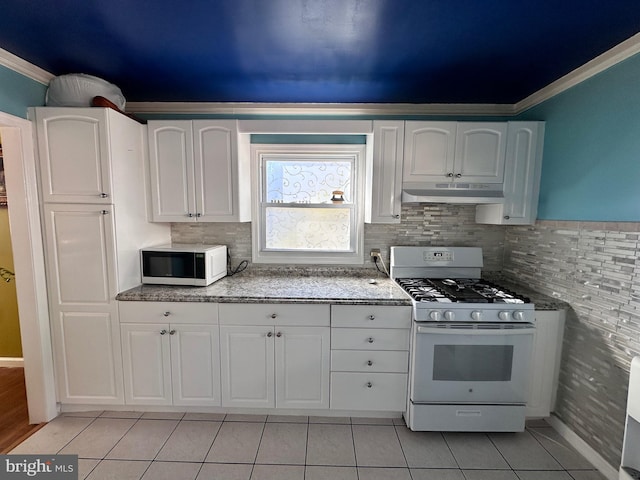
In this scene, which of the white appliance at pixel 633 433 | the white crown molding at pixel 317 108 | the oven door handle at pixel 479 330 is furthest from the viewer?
the white crown molding at pixel 317 108

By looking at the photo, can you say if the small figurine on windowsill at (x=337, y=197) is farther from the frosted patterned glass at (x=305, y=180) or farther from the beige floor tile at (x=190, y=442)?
the beige floor tile at (x=190, y=442)

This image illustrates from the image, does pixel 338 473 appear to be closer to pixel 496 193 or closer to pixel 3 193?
pixel 496 193

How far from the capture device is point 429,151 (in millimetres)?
2201

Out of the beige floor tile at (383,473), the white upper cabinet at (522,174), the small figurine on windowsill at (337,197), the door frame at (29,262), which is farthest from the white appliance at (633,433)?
the door frame at (29,262)

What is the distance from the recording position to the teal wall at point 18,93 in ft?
5.56

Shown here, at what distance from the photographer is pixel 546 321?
75.9 inches

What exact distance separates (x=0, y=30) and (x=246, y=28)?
1309 millimetres

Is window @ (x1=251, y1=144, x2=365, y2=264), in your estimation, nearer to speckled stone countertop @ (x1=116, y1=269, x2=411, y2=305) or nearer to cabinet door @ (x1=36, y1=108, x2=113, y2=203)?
speckled stone countertop @ (x1=116, y1=269, x2=411, y2=305)

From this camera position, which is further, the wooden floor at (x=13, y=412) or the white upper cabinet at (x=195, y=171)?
the white upper cabinet at (x=195, y=171)

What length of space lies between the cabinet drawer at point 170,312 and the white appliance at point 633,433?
223 centimetres

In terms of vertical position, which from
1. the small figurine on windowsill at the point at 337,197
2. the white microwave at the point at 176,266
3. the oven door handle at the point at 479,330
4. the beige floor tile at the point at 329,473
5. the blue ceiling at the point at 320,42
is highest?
the blue ceiling at the point at 320,42

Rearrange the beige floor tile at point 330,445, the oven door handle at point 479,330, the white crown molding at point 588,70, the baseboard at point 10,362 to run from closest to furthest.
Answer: the white crown molding at point 588,70, the beige floor tile at point 330,445, the oven door handle at point 479,330, the baseboard at point 10,362

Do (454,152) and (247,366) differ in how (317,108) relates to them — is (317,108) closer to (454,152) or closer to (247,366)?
(454,152)

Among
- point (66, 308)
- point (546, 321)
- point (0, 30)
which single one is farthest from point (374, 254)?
point (0, 30)
